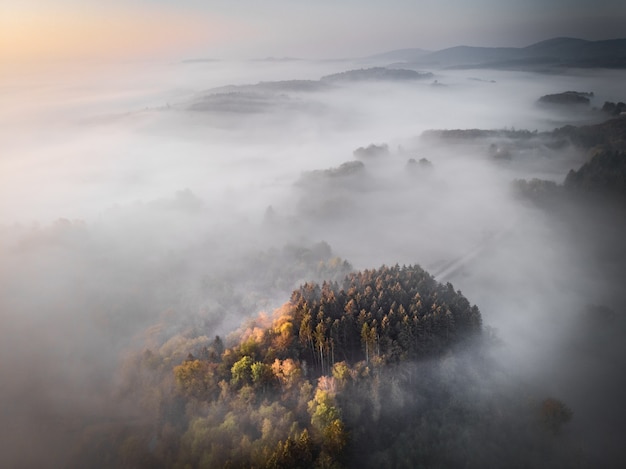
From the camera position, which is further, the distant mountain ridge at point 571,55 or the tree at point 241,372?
the distant mountain ridge at point 571,55

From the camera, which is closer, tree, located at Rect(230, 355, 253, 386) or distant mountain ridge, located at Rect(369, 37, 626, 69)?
tree, located at Rect(230, 355, 253, 386)

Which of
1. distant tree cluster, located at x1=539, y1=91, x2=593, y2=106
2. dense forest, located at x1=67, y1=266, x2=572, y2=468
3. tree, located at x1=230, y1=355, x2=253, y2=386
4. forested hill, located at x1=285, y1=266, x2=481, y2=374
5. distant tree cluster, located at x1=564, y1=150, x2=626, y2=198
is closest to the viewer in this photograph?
dense forest, located at x1=67, y1=266, x2=572, y2=468

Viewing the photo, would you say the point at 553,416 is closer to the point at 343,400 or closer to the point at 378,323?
the point at 378,323

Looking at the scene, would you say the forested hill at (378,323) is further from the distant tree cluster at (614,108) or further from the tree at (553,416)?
the distant tree cluster at (614,108)

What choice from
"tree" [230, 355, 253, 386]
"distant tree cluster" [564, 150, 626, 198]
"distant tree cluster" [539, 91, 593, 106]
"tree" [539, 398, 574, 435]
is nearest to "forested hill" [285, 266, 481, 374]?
"tree" [230, 355, 253, 386]

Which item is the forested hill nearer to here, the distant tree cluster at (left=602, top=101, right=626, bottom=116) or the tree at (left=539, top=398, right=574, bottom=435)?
the tree at (left=539, top=398, right=574, bottom=435)

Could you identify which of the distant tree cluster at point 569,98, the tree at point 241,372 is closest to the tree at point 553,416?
the tree at point 241,372

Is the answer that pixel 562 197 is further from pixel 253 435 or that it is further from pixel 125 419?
pixel 125 419

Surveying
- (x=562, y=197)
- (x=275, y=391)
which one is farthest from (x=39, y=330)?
(x=562, y=197)
